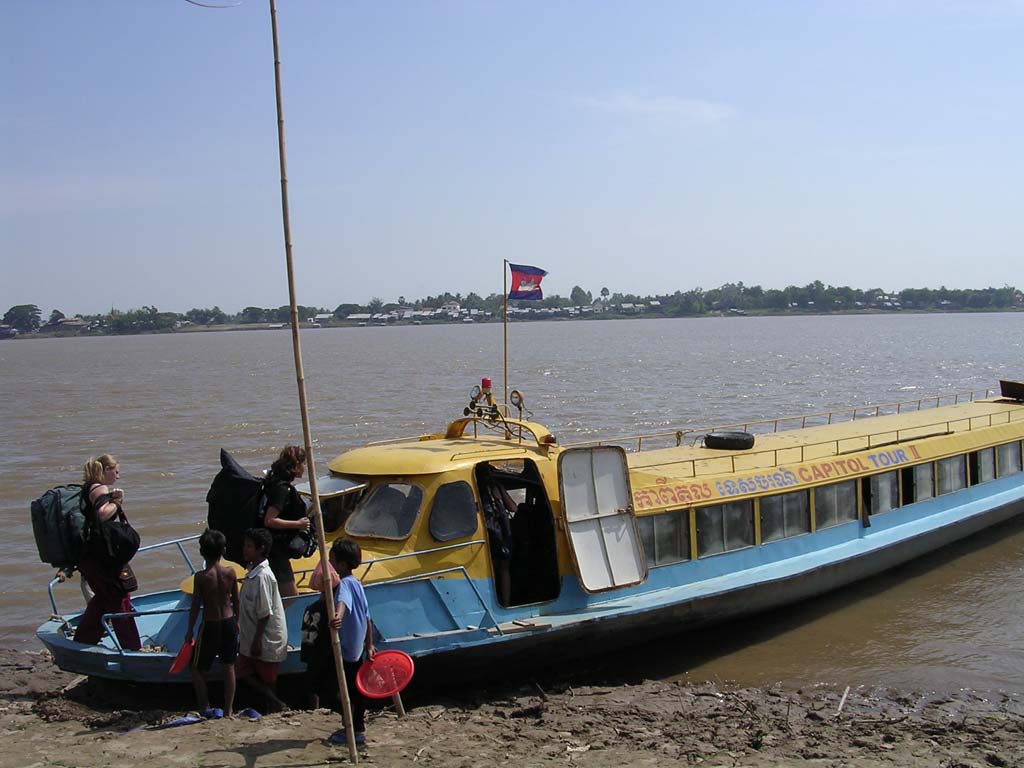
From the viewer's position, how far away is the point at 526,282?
483 inches

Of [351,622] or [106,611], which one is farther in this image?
[106,611]

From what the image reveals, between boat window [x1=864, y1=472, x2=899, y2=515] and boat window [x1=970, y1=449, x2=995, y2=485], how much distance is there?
230cm

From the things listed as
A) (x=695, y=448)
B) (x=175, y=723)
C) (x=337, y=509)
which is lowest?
(x=175, y=723)

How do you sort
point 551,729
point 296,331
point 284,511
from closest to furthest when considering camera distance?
1. point 296,331
2. point 551,729
3. point 284,511

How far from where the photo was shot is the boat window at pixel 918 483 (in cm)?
1375

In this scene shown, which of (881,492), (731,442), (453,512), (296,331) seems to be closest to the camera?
(296,331)

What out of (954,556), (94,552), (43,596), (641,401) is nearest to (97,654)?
(94,552)

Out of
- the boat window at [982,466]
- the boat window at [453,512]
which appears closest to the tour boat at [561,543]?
the boat window at [453,512]

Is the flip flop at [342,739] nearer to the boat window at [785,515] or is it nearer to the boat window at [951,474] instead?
the boat window at [785,515]

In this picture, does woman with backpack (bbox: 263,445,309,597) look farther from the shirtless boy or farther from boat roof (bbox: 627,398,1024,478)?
boat roof (bbox: 627,398,1024,478)

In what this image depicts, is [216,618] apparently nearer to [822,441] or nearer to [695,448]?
[695,448]

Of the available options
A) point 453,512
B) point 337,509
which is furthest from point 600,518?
point 337,509

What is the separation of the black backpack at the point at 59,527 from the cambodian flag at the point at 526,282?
18.7 ft

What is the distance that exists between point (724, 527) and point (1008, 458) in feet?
23.9
